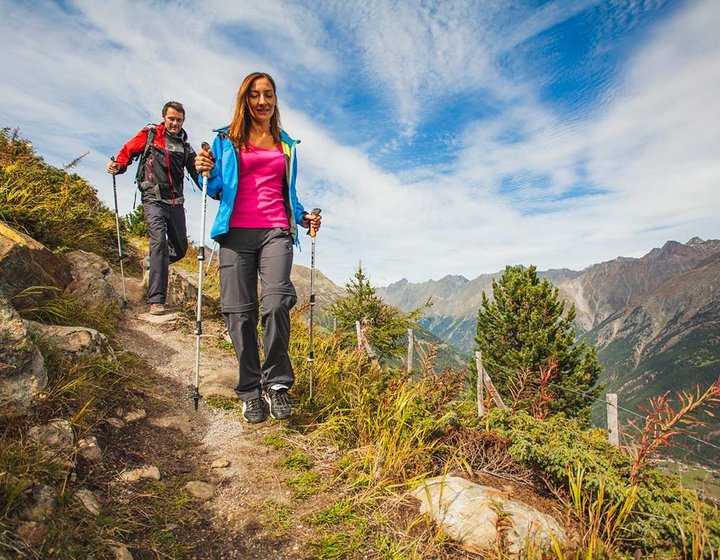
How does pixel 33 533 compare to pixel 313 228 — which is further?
pixel 313 228

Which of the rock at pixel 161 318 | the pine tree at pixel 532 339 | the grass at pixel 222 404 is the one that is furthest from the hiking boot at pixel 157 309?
the pine tree at pixel 532 339

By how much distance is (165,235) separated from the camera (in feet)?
19.3

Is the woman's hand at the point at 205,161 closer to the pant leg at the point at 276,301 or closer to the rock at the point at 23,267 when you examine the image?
the pant leg at the point at 276,301

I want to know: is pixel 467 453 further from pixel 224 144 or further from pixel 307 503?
pixel 224 144

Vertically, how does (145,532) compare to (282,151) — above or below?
below

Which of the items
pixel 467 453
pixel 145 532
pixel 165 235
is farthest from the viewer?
pixel 165 235

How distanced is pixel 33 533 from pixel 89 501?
0.43m

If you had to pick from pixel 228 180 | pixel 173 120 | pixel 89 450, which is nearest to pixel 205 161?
pixel 228 180

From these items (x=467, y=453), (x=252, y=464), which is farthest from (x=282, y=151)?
(x=467, y=453)

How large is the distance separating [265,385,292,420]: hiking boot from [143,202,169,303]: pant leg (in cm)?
362

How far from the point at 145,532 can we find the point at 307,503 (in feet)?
3.30

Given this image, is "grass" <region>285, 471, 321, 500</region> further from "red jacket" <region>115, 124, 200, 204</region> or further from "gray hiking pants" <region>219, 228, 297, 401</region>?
"red jacket" <region>115, 124, 200, 204</region>

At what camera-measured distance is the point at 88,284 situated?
5.71m

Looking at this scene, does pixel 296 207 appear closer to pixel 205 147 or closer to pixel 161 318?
pixel 205 147
